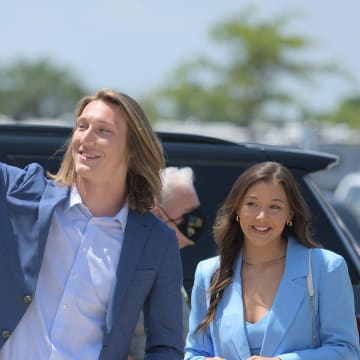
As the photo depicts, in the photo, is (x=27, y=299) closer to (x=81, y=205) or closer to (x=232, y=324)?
(x=81, y=205)

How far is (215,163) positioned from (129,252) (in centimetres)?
189

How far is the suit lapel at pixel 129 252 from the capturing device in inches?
123

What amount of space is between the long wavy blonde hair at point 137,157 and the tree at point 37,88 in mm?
60691

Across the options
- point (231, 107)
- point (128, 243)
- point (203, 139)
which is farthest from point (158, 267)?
point (231, 107)

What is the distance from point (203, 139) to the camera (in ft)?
17.1

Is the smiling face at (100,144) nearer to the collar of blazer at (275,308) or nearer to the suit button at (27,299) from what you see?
the suit button at (27,299)

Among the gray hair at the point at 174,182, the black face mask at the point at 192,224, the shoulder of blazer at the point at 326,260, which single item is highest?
the gray hair at the point at 174,182

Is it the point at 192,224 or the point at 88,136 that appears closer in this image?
the point at 88,136

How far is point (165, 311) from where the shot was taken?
3.31m

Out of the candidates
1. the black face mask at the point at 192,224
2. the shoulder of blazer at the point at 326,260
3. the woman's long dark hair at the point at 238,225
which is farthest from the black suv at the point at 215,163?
the shoulder of blazer at the point at 326,260

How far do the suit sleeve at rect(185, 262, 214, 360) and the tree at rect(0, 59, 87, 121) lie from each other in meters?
60.4

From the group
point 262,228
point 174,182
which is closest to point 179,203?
point 174,182

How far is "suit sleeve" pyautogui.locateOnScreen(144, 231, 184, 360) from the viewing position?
130 inches

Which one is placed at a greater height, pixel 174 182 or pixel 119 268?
pixel 174 182
